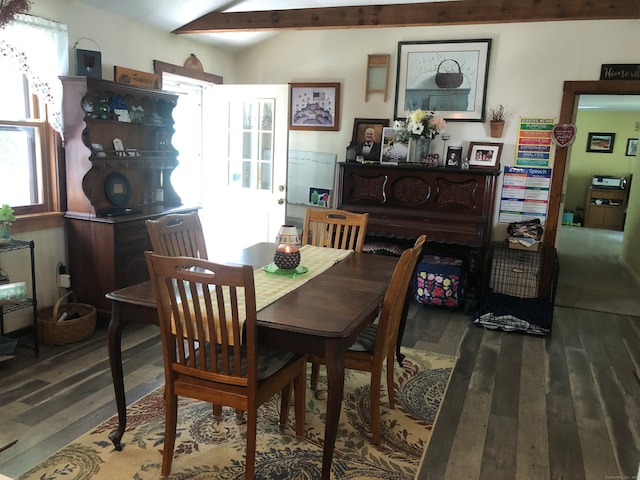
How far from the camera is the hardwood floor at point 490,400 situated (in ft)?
7.32

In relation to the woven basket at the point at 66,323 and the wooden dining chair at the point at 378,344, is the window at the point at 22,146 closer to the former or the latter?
the woven basket at the point at 66,323

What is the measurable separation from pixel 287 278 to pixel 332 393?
2.27 feet

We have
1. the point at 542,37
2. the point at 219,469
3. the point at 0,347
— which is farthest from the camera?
the point at 542,37

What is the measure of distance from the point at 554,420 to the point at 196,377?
73.6 inches

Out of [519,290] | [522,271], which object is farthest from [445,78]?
[519,290]

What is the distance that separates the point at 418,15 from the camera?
3984 mm

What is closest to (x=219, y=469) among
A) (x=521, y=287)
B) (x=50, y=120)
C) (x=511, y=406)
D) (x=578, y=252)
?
(x=511, y=406)

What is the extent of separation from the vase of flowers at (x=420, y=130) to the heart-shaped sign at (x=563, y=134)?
3.09 ft

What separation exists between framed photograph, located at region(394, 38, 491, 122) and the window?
10.1 feet

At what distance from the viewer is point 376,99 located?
493cm

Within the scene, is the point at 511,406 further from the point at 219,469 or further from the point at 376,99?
the point at 376,99

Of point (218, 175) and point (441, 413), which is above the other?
point (218, 175)

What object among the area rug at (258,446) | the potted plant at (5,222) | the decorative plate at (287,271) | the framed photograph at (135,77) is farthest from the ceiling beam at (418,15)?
the area rug at (258,446)

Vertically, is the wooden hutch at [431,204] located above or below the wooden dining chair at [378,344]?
above
